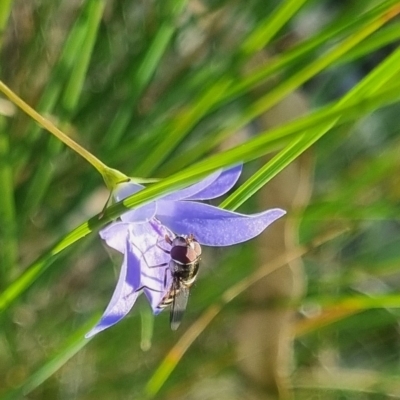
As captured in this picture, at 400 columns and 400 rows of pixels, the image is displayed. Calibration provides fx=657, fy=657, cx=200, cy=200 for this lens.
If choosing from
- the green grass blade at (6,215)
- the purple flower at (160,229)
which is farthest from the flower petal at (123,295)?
the green grass blade at (6,215)

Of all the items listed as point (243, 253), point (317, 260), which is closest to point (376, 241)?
point (317, 260)

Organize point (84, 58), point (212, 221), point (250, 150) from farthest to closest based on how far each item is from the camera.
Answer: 1. point (84, 58)
2. point (212, 221)
3. point (250, 150)

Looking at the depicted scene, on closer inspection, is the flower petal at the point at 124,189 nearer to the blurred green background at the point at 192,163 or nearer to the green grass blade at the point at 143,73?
the blurred green background at the point at 192,163

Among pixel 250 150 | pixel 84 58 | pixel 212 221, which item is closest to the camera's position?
pixel 250 150

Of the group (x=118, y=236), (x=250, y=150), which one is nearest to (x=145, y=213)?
(x=118, y=236)

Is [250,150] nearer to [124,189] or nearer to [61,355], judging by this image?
[124,189]

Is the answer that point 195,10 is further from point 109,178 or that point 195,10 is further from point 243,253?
point 109,178

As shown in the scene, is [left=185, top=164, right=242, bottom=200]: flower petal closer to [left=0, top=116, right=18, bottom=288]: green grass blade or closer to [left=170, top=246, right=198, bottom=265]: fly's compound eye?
[left=170, top=246, right=198, bottom=265]: fly's compound eye
